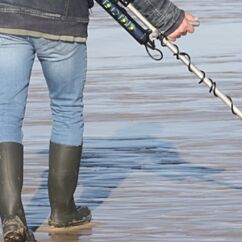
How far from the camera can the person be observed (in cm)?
662

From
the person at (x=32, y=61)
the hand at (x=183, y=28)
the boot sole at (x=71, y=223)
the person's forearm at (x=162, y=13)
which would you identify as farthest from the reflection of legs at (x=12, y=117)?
the hand at (x=183, y=28)

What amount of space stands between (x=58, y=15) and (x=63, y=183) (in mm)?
919

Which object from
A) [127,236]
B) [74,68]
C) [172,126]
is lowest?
[172,126]

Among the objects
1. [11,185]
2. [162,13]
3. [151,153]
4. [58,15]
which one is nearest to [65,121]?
[11,185]

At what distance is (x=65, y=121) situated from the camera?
22.9ft

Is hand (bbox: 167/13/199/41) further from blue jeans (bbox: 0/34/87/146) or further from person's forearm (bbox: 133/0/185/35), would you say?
blue jeans (bbox: 0/34/87/146)

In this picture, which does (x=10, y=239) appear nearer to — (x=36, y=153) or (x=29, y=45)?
(x=29, y=45)

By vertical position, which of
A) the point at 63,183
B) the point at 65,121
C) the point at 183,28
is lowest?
the point at 63,183

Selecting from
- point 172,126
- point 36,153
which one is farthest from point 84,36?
point 172,126

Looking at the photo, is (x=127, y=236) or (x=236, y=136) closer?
(x=127, y=236)

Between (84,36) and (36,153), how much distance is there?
280 cm

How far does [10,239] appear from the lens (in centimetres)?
652

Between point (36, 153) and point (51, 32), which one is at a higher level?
point (51, 32)

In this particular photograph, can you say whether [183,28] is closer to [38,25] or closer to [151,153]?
[38,25]
